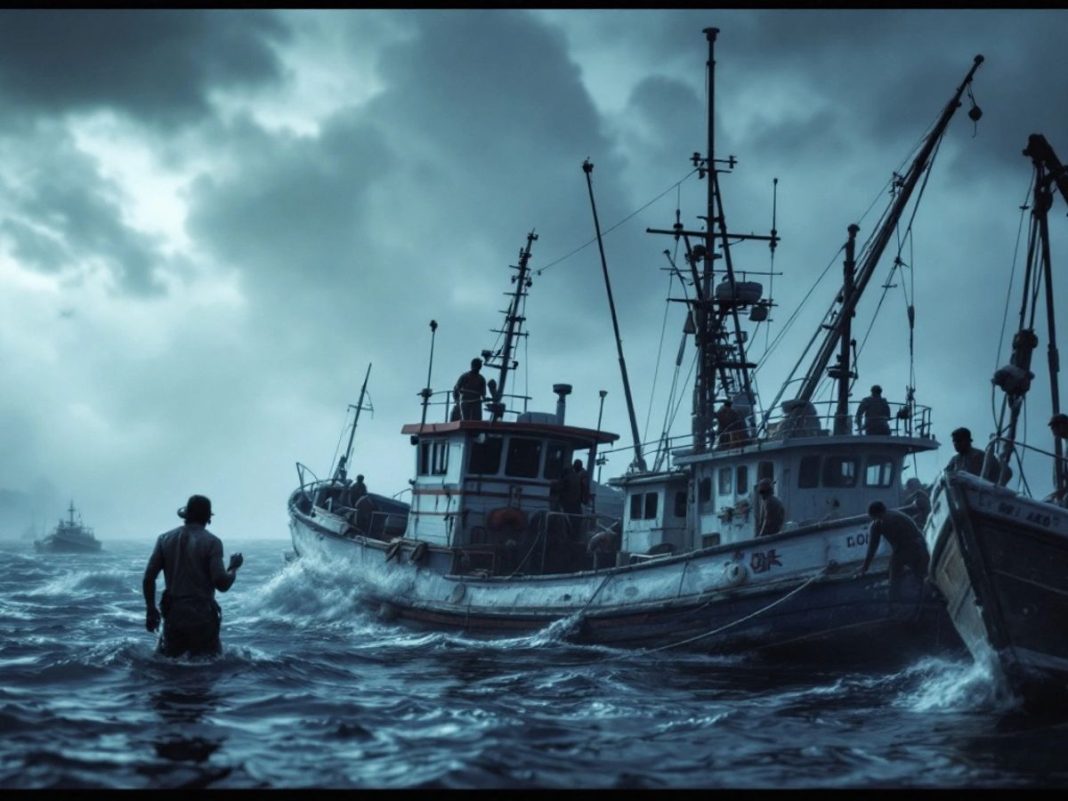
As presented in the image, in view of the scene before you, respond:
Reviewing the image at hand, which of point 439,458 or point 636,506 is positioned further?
point 439,458

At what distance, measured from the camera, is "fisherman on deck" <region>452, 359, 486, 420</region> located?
22.6 meters

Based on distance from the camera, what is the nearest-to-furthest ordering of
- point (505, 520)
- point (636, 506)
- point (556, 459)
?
point (636, 506) → point (505, 520) → point (556, 459)

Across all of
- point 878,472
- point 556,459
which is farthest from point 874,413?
point 556,459

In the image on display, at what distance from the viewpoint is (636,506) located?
68.5ft

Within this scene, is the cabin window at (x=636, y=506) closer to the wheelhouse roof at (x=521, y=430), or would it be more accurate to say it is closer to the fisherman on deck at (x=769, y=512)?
the wheelhouse roof at (x=521, y=430)

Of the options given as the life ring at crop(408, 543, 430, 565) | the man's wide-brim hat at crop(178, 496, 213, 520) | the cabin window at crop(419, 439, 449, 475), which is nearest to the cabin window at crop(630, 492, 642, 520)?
the cabin window at crop(419, 439, 449, 475)

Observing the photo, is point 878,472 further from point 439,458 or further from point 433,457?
A: point 433,457

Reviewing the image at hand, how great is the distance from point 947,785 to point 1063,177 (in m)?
9.91

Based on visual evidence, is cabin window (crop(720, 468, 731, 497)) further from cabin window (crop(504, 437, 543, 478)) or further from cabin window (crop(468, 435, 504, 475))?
cabin window (crop(468, 435, 504, 475))

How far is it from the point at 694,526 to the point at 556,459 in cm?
399

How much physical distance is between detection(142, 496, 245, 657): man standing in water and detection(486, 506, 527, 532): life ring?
1046 centimetres

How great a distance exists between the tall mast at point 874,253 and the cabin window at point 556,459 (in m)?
5.24

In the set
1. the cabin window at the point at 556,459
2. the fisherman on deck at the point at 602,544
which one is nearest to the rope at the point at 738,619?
the fisherman on deck at the point at 602,544

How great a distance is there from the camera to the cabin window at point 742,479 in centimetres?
1862
